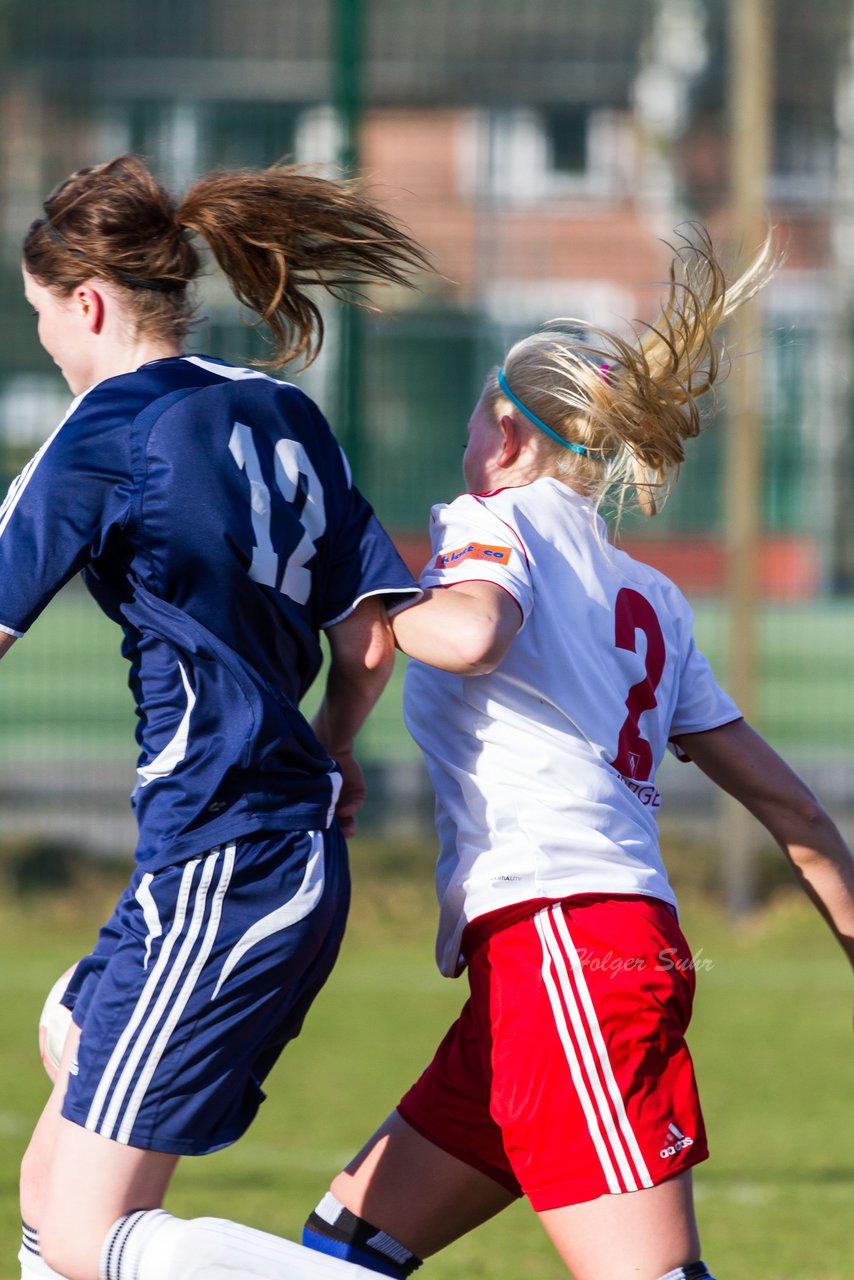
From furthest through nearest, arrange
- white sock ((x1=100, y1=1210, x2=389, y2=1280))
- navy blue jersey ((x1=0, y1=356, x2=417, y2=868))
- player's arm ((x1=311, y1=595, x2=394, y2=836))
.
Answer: player's arm ((x1=311, y1=595, x2=394, y2=836)) → navy blue jersey ((x1=0, y1=356, x2=417, y2=868)) → white sock ((x1=100, y1=1210, x2=389, y2=1280))

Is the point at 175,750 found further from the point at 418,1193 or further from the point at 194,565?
the point at 418,1193

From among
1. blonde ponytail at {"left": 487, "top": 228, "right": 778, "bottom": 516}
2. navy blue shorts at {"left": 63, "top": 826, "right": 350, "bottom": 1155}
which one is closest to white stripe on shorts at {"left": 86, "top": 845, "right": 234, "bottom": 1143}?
navy blue shorts at {"left": 63, "top": 826, "right": 350, "bottom": 1155}

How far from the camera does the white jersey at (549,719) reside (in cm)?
249

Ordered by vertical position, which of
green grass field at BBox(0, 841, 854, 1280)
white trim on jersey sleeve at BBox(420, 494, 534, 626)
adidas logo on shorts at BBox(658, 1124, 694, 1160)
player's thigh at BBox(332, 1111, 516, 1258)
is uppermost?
white trim on jersey sleeve at BBox(420, 494, 534, 626)

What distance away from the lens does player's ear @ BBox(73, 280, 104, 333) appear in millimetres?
2504

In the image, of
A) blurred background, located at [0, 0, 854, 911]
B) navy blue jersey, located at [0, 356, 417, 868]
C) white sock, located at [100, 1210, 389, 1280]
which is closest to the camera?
white sock, located at [100, 1210, 389, 1280]

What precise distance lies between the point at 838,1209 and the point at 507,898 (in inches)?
88.7

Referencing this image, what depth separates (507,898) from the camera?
8.21ft

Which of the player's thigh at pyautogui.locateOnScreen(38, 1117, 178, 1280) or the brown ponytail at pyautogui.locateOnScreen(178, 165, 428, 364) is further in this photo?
the brown ponytail at pyautogui.locateOnScreen(178, 165, 428, 364)

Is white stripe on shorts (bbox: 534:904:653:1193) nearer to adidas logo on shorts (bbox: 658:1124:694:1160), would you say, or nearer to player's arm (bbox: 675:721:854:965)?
adidas logo on shorts (bbox: 658:1124:694:1160)

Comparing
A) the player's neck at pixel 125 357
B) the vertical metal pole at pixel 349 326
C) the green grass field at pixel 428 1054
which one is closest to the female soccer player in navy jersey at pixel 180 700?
the player's neck at pixel 125 357

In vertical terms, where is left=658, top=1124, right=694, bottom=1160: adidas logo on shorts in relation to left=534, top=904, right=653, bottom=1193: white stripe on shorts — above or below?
below

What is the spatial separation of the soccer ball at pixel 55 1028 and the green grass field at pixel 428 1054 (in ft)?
3.75

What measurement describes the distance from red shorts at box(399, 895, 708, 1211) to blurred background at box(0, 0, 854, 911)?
5.07m
